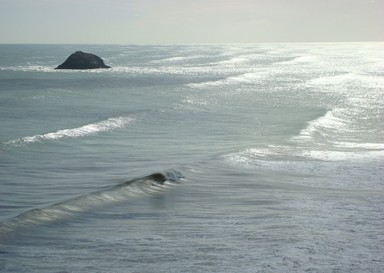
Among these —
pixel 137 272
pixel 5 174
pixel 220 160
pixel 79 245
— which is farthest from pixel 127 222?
pixel 220 160

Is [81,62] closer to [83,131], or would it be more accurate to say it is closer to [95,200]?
[83,131]

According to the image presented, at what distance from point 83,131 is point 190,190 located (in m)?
16.9

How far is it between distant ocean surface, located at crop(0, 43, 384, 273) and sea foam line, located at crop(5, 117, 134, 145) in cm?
7

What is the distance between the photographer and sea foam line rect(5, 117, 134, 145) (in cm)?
3316

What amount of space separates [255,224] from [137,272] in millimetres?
4835

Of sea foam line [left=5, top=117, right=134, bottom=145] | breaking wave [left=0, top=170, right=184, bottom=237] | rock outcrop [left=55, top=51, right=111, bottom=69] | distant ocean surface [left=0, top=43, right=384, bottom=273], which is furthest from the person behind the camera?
rock outcrop [left=55, top=51, right=111, bottom=69]

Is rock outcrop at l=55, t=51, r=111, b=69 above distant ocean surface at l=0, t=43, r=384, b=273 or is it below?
above

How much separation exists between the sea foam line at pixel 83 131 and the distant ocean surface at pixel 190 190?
0.07m

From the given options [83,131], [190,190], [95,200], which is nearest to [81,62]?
[83,131]

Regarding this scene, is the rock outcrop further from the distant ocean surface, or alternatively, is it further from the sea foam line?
the sea foam line

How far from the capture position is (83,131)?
37531 mm

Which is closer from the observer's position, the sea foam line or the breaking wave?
the breaking wave

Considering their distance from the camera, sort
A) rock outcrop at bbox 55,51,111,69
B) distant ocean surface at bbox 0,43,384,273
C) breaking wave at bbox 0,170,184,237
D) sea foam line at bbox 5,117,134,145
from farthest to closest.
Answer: rock outcrop at bbox 55,51,111,69 → sea foam line at bbox 5,117,134,145 → breaking wave at bbox 0,170,184,237 → distant ocean surface at bbox 0,43,384,273

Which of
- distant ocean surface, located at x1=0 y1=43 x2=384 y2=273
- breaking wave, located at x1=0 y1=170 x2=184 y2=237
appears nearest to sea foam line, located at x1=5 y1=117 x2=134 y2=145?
distant ocean surface, located at x1=0 y1=43 x2=384 y2=273
